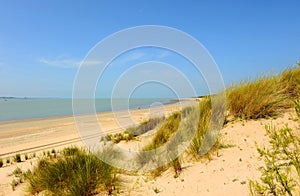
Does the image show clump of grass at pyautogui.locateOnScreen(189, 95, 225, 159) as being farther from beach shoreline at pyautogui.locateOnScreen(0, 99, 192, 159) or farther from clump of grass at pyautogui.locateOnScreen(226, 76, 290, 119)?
beach shoreline at pyautogui.locateOnScreen(0, 99, 192, 159)

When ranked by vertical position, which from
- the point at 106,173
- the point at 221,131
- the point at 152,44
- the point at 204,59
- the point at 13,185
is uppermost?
the point at 152,44

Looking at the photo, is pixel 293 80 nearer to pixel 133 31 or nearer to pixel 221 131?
pixel 221 131

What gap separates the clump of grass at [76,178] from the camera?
12.7 feet

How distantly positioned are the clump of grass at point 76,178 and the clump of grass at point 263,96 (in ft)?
13.8

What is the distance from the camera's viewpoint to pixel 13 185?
4.95 metres

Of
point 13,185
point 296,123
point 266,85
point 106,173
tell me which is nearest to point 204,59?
point 266,85

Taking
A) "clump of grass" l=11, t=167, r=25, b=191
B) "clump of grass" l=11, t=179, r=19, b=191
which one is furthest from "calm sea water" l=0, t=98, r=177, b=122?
"clump of grass" l=11, t=179, r=19, b=191

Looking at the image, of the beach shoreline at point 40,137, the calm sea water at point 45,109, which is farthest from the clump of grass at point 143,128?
the calm sea water at point 45,109

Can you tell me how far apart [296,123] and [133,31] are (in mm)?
6485

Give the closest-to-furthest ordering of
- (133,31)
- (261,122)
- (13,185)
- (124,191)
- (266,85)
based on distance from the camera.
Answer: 1. (124,191)
2. (13,185)
3. (261,122)
4. (266,85)
5. (133,31)

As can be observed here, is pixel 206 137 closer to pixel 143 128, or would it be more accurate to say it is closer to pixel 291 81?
pixel 291 81

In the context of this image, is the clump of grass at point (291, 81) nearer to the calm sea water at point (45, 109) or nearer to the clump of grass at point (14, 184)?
the clump of grass at point (14, 184)

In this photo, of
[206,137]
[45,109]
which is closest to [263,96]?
[206,137]

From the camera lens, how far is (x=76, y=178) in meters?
3.93
